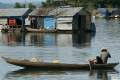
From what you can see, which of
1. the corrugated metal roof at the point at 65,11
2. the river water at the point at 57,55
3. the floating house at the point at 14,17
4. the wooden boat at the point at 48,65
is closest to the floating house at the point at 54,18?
the corrugated metal roof at the point at 65,11

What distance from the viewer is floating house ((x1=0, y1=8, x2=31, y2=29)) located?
248ft

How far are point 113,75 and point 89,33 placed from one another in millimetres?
40328

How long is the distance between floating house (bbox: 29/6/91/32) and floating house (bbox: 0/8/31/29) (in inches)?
56.0

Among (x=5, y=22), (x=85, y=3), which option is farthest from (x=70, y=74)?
(x=85, y=3)

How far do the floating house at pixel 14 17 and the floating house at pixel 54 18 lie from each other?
4.66 feet

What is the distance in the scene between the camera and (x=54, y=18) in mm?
71875

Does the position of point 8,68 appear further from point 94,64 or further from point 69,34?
point 69,34

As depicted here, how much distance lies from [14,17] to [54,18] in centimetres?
682

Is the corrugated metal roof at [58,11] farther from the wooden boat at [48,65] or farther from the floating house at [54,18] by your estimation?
the wooden boat at [48,65]

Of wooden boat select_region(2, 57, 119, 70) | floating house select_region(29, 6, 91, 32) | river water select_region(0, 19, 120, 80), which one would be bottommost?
river water select_region(0, 19, 120, 80)

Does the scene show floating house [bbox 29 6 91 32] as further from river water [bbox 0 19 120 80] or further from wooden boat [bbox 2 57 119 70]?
wooden boat [bbox 2 57 119 70]

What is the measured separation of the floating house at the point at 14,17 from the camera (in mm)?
75500

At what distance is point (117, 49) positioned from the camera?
46125mm

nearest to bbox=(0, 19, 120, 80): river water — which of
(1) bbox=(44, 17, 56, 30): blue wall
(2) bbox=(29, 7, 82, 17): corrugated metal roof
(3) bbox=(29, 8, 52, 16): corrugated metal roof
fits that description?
(1) bbox=(44, 17, 56, 30): blue wall
